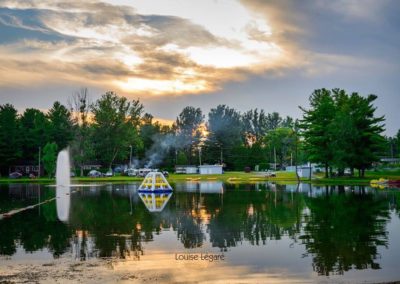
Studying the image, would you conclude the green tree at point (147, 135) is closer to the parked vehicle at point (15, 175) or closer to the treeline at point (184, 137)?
the treeline at point (184, 137)

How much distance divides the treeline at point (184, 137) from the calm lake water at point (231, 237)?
4553 centimetres

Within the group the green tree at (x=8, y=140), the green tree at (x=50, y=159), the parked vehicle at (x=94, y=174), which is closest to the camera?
the green tree at (x=50, y=159)

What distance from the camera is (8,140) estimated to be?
120 metres

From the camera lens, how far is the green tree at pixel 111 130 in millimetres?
125062

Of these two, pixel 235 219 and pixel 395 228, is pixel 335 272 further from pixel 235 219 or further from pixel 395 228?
pixel 235 219

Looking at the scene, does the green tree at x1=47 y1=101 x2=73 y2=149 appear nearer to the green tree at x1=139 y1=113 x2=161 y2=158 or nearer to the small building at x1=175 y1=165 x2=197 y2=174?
the green tree at x1=139 y1=113 x2=161 y2=158

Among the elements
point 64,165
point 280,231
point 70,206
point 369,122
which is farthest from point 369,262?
point 64,165

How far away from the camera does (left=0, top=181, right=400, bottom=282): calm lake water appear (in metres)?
18.1

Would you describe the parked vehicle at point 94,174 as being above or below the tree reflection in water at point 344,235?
above

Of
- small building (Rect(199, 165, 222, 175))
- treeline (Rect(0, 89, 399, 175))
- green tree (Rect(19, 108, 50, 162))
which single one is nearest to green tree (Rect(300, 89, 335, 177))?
treeline (Rect(0, 89, 399, 175))

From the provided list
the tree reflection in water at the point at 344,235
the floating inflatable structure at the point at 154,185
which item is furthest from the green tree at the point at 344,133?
the tree reflection in water at the point at 344,235

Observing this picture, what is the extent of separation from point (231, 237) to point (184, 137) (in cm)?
13861

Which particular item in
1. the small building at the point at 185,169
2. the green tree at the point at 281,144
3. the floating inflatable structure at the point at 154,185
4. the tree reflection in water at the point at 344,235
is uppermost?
the green tree at the point at 281,144

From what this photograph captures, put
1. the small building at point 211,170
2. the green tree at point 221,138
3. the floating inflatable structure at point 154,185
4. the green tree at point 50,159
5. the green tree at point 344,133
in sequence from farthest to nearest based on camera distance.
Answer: the green tree at point 221,138, the small building at point 211,170, the green tree at point 50,159, the green tree at point 344,133, the floating inflatable structure at point 154,185
